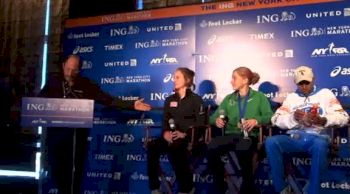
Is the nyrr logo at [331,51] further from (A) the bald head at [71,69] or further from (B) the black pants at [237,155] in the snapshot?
(A) the bald head at [71,69]

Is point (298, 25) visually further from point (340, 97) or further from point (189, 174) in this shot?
point (189, 174)

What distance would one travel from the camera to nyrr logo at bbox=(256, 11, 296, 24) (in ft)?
16.4

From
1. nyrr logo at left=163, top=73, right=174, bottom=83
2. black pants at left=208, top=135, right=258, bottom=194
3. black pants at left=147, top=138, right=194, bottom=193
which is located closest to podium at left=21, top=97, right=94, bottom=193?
black pants at left=147, top=138, right=194, bottom=193

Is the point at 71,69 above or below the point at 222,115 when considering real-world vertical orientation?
above

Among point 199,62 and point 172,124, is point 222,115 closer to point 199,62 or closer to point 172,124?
point 172,124

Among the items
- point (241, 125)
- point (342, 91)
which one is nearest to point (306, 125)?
point (241, 125)

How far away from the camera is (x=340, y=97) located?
4.69m

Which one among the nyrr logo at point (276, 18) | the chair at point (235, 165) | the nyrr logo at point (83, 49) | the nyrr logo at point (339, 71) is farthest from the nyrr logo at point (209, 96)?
the nyrr logo at point (83, 49)

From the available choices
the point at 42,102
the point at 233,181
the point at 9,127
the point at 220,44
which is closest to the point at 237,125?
the point at 233,181

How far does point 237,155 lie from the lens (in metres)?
4.17

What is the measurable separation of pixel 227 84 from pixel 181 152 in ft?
4.00

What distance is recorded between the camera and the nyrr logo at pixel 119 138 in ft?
18.9

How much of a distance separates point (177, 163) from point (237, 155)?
0.57 meters

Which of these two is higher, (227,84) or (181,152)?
(227,84)
